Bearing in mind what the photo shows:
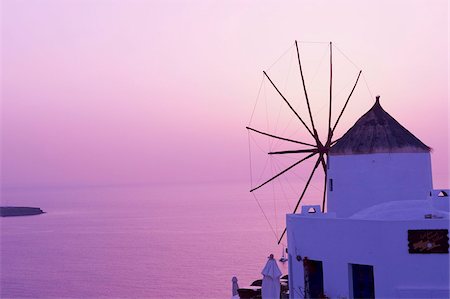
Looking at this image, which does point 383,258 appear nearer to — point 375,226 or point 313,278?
point 375,226

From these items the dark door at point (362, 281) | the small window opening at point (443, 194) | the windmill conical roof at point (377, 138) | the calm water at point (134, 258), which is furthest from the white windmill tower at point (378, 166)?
the calm water at point (134, 258)

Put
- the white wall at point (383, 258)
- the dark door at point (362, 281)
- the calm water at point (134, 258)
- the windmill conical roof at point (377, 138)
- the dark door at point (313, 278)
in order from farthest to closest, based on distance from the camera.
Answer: the calm water at point (134, 258) < the windmill conical roof at point (377, 138) < the dark door at point (313, 278) < the dark door at point (362, 281) < the white wall at point (383, 258)

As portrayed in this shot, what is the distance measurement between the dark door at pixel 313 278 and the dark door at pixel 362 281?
1.56 m

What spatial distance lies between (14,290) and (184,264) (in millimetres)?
22000

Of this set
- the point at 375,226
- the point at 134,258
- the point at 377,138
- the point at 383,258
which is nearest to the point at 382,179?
the point at 377,138

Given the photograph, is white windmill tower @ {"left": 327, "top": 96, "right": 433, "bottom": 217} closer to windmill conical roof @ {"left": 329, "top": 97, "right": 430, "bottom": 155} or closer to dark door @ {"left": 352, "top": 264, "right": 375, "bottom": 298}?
windmill conical roof @ {"left": 329, "top": 97, "right": 430, "bottom": 155}

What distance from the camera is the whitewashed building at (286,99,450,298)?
61.8ft

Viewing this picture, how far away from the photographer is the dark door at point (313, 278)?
21.8m

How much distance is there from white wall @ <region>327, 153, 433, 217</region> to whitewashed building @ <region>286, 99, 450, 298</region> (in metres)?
0.03

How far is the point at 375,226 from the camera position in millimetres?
→ 19312

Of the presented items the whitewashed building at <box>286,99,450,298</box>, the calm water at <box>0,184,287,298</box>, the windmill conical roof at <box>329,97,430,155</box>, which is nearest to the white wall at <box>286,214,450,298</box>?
the whitewashed building at <box>286,99,450,298</box>

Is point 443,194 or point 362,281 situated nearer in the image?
point 362,281

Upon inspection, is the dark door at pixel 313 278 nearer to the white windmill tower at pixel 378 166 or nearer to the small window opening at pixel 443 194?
the white windmill tower at pixel 378 166

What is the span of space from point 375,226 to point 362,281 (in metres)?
2.02
